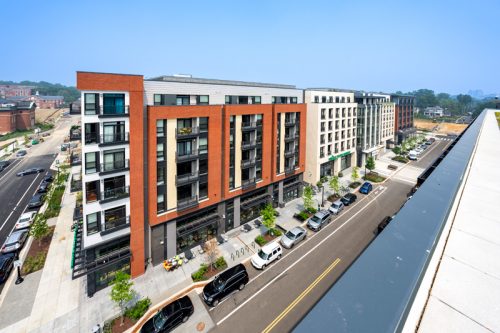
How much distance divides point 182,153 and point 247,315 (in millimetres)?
18857

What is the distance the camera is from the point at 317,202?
4369 cm

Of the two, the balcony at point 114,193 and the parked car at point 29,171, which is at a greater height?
the balcony at point 114,193

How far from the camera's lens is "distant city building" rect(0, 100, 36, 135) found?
111 metres

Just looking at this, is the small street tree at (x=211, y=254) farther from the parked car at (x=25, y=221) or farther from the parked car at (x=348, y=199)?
the parked car at (x=25, y=221)

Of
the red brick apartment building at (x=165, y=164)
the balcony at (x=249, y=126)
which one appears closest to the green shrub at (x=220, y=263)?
the red brick apartment building at (x=165, y=164)

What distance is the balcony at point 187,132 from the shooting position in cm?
2766

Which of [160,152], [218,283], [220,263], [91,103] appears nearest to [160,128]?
[160,152]

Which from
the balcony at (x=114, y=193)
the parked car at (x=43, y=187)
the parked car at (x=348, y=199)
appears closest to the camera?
the balcony at (x=114, y=193)

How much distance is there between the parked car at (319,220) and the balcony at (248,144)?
14.2 m

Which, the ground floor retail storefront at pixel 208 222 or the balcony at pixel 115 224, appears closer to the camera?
the balcony at pixel 115 224

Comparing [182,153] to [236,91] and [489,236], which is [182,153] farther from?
[489,236]

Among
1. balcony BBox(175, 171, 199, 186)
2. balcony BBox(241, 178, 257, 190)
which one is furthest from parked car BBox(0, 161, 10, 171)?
balcony BBox(241, 178, 257, 190)

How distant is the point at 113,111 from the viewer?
76.8 feet

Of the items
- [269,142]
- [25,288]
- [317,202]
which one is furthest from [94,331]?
[317,202]
